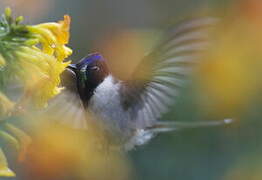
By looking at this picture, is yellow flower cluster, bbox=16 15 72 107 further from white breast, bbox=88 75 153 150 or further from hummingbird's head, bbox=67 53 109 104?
white breast, bbox=88 75 153 150

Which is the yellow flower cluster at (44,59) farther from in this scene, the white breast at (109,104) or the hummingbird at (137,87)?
the white breast at (109,104)

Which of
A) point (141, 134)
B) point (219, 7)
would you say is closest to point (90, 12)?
point (219, 7)

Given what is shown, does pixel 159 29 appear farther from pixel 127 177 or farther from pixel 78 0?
pixel 127 177

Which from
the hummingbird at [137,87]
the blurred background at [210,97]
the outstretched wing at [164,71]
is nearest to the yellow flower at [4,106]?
the hummingbird at [137,87]

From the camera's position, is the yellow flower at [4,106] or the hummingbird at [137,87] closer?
the yellow flower at [4,106]

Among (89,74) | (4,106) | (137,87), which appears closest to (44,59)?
(4,106)

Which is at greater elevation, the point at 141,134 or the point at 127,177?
the point at 141,134

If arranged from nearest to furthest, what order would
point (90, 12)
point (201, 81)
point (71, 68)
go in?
point (71, 68), point (201, 81), point (90, 12)
